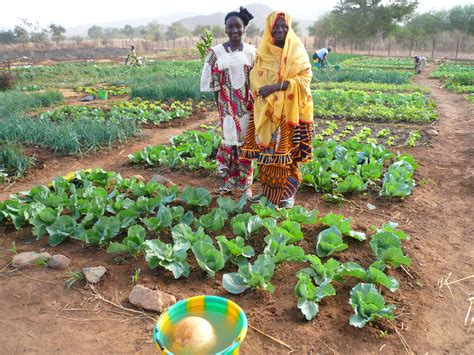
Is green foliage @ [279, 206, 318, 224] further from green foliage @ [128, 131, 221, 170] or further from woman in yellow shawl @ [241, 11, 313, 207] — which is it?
green foliage @ [128, 131, 221, 170]

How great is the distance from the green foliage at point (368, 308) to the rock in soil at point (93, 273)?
5.44 feet

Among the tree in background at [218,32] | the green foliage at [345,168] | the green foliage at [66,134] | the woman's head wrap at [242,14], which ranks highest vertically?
the tree in background at [218,32]

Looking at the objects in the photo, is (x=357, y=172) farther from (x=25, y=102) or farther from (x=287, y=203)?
(x=25, y=102)

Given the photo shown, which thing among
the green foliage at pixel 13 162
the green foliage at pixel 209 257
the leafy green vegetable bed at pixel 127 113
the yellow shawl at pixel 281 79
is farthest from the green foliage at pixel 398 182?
the leafy green vegetable bed at pixel 127 113

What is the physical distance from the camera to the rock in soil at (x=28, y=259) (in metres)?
2.77

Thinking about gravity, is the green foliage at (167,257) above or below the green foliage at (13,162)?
below

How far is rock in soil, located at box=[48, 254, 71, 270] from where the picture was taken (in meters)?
2.73

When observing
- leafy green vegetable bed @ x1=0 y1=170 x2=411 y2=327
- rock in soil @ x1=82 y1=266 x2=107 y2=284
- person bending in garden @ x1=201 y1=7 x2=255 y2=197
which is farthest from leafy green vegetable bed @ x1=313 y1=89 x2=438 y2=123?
rock in soil @ x1=82 y1=266 x2=107 y2=284

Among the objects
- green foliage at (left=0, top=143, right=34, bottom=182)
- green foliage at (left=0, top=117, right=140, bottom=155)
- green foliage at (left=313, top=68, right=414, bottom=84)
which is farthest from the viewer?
green foliage at (left=313, top=68, right=414, bottom=84)

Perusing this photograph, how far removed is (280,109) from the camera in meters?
3.08

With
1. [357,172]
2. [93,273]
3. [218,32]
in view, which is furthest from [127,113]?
[218,32]

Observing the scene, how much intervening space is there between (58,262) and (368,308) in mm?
2136

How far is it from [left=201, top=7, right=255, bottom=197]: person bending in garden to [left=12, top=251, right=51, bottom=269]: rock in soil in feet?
6.05

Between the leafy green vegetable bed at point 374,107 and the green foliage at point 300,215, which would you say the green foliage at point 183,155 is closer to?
the green foliage at point 300,215
